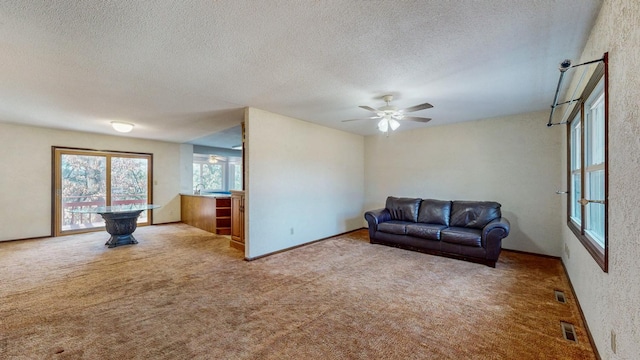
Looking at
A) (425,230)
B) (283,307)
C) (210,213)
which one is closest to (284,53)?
(283,307)

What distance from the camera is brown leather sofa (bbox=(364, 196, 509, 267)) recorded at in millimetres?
3797

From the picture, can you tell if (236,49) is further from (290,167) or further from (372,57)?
(290,167)

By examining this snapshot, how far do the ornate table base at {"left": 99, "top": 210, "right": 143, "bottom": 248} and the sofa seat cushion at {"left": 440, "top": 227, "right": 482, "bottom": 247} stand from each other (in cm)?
568

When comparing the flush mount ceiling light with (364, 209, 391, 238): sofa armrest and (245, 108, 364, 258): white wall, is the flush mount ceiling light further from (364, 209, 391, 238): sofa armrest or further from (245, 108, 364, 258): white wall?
(364, 209, 391, 238): sofa armrest

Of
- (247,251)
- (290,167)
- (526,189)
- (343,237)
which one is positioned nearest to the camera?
(247,251)

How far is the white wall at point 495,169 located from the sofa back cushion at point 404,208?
49 cm

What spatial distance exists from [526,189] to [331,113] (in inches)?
141

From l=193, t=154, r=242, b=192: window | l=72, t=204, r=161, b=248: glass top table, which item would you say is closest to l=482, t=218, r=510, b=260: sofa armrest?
l=72, t=204, r=161, b=248: glass top table

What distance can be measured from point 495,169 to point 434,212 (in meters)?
1.34

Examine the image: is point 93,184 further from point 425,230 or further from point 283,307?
point 425,230

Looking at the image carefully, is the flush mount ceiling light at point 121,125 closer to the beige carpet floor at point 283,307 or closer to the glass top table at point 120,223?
the glass top table at point 120,223

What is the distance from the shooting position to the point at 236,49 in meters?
2.28

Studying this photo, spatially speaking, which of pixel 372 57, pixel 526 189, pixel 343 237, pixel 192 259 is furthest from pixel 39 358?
pixel 526 189

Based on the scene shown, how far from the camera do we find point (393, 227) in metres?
4.76
